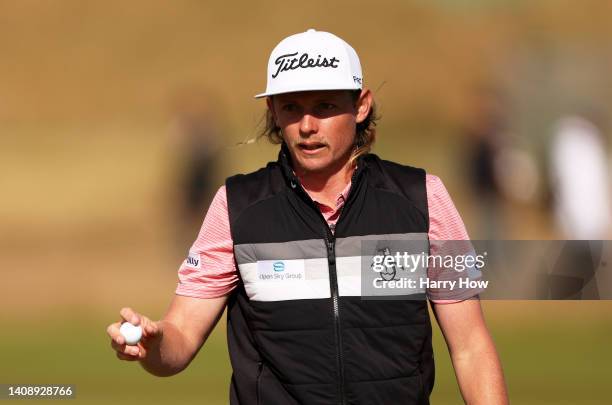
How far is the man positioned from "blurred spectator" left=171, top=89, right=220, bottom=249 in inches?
408

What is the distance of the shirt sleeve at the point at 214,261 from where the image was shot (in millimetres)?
3533

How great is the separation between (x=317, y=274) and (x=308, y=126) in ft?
1.43

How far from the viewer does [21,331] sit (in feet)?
38.6

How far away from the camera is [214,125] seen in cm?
1561

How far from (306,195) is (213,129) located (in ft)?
39.5

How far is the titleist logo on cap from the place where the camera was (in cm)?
349

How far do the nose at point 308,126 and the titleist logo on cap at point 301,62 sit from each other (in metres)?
0.15

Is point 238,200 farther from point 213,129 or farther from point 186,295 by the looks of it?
point 213,129

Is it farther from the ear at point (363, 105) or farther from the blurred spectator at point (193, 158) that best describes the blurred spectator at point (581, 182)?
the ear at point (363, 105)

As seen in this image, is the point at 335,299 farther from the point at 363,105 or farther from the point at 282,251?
the point at 363,105

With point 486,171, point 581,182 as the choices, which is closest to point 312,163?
point 486,171

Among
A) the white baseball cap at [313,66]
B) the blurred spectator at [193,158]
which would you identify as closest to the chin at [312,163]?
the white baseball cap at [313,66]

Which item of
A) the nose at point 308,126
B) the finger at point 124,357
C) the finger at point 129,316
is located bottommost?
the finger at point 124,357

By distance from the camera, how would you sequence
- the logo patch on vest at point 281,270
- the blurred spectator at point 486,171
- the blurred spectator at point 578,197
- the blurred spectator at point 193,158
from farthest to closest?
the blurred spectator at point 193,158 < the blurred spectator at point 486,171 < the blurred spectator at point 578,197 < the logo patch on vest at point 281,270
